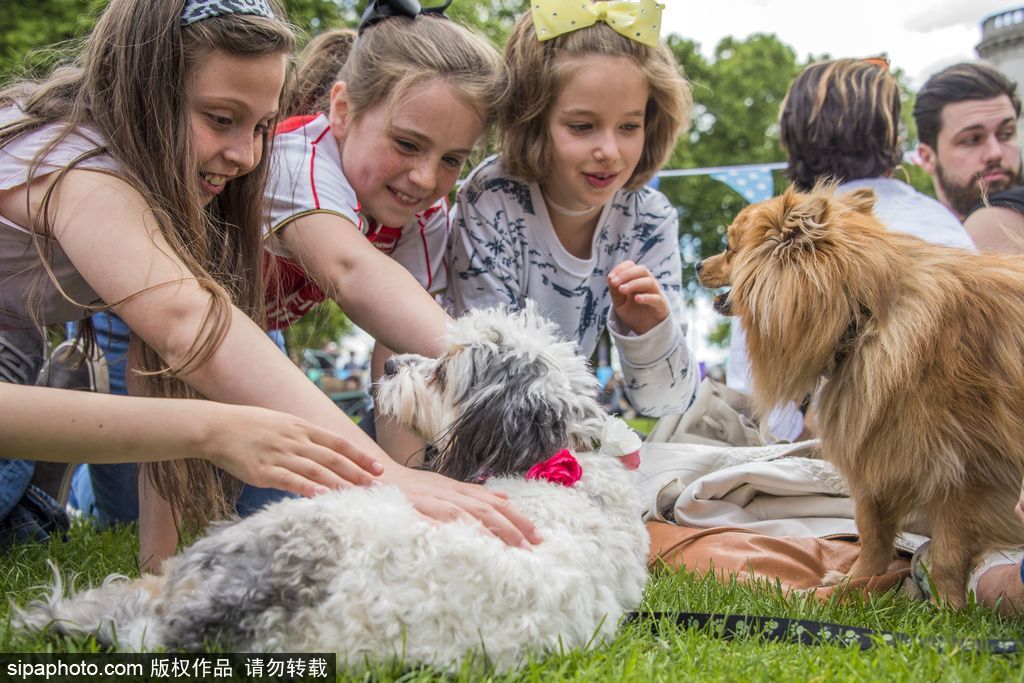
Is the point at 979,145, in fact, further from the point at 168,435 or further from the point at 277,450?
the point at 168,435

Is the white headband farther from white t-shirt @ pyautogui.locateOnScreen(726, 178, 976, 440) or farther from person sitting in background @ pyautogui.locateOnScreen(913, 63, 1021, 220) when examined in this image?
person sitting in background @ pyautogui.locateOnScreen(913, 63, 1021, 220)

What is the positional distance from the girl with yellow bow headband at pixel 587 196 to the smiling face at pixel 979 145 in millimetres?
1966

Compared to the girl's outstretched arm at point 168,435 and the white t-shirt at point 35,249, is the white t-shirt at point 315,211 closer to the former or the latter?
the white t-shirt at point 35,249

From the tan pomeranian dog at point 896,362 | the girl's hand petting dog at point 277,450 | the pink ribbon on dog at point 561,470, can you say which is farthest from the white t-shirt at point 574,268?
the girl's hand petting dog at point 277,450

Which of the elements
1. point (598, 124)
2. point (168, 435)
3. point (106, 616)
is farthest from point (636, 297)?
point (106, 616)

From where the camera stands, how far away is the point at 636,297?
3416mm

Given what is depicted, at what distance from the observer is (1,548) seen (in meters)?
3.64

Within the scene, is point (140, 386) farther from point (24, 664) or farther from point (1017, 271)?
point (1017, 271)

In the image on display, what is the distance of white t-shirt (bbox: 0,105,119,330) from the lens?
8.14ft

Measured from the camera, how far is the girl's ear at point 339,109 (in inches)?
143

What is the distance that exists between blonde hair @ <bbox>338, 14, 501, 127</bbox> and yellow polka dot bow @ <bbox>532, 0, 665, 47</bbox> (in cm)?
30

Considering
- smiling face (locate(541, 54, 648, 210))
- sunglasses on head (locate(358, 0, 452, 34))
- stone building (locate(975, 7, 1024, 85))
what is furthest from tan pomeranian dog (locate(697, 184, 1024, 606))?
stone building (locate(975, 7, 1024, 85))

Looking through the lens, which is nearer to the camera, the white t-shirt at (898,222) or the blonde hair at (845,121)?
the white t-shirt at (898,222)

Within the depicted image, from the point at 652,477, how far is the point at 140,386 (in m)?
2.20
